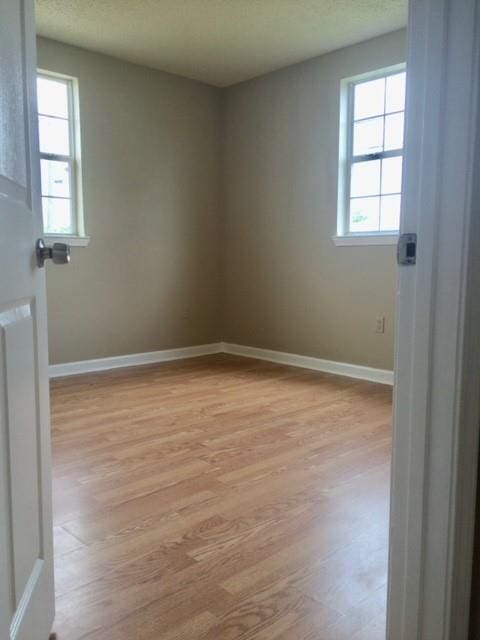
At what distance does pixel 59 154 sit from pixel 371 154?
234cm

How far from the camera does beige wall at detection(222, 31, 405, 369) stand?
383 centimetres

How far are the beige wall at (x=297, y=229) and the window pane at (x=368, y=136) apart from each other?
16 centimetres

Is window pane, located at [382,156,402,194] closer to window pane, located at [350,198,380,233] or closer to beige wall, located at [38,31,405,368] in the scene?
window pane, located at [350,198,380,233]

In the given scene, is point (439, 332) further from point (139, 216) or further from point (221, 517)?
point (139, 216)

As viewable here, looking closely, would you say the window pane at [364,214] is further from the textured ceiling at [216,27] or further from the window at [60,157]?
the window at [60,157]

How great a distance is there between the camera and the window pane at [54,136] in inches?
148

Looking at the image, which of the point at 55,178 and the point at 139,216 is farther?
the point at 139,216

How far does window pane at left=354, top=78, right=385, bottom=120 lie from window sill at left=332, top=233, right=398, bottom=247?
2.93ft

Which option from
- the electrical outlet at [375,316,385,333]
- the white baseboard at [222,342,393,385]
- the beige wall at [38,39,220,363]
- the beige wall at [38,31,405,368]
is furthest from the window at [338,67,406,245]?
the beige wall at [38,39,220,363]

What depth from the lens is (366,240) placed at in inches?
149

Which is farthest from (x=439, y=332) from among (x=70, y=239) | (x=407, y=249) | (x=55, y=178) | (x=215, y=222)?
(x=215, y=222)

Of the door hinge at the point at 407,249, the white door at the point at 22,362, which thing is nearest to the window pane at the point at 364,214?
the door hinge at the point at 407,249

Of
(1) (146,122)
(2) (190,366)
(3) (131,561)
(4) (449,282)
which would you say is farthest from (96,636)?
(1) (146,122)

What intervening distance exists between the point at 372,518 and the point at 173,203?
345 cm
